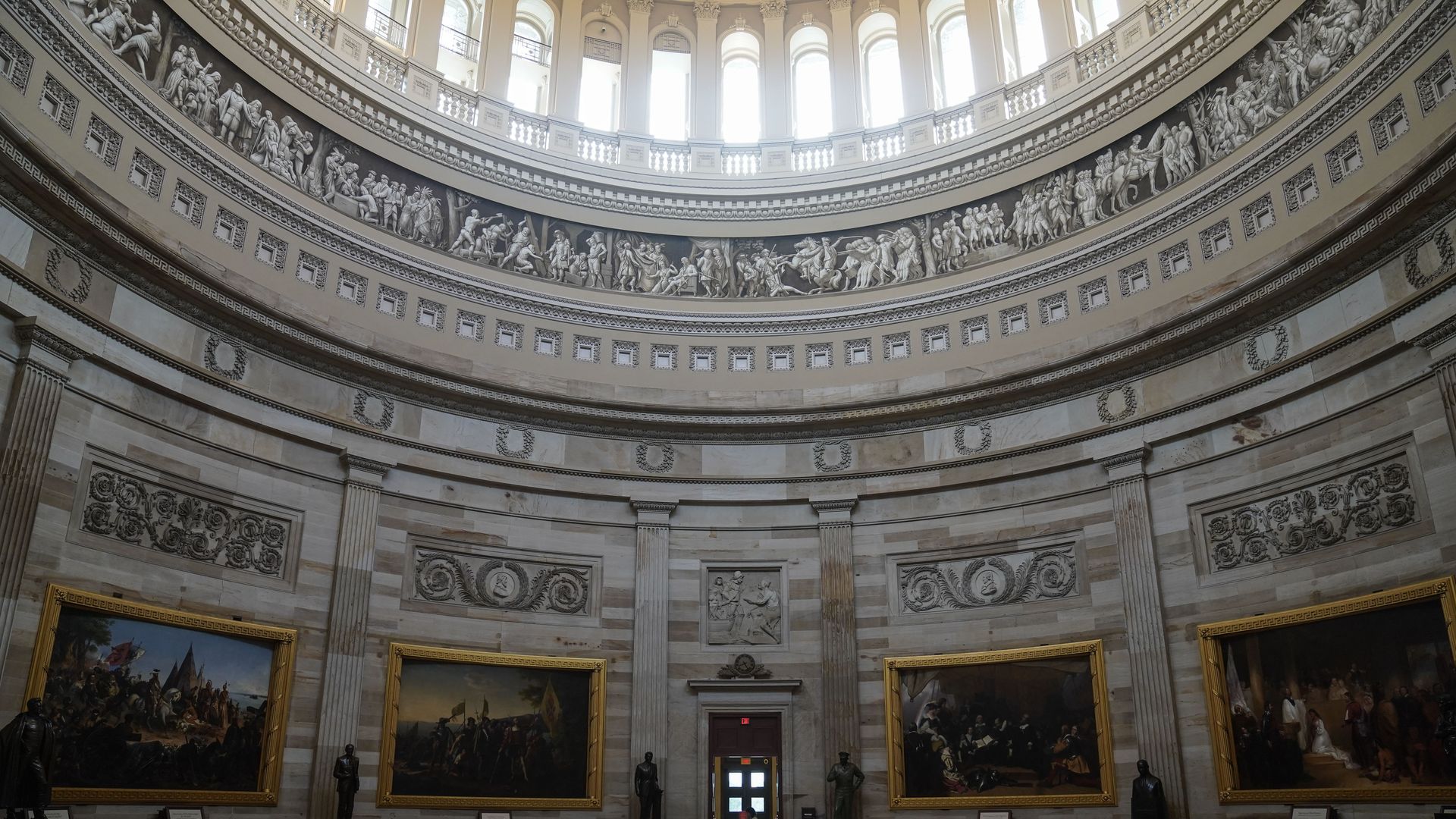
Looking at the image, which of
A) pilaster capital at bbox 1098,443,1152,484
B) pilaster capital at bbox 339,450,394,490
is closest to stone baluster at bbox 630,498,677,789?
pilaster capital at bbox 339,450,394,490

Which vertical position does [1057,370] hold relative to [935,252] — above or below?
below

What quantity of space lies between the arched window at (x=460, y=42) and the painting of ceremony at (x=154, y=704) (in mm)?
14681

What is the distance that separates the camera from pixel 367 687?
66.9 feet

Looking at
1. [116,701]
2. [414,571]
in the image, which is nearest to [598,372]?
[414,571]

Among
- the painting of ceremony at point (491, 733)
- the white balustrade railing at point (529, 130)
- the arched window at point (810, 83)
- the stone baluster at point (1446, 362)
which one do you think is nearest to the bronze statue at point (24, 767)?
the painting of ceremony at point (491, 733)

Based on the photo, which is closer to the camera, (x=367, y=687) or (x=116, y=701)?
(x=116, y=701)

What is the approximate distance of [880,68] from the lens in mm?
28594

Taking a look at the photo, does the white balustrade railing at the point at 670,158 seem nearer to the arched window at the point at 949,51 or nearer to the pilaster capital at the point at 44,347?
the arched window at the point at 949,51

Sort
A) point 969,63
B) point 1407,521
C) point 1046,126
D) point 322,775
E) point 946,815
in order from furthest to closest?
point 969,63
point 1046,126
point 946,815
point 322,775
point 1407,521

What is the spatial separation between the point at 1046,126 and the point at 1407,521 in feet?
38.3

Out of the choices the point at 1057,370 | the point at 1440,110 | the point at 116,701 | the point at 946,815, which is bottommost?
the point at 946,815

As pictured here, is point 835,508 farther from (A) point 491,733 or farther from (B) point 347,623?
(B) point 347,623

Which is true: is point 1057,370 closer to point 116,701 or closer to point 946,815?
point 946,815

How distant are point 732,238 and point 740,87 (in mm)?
5087
